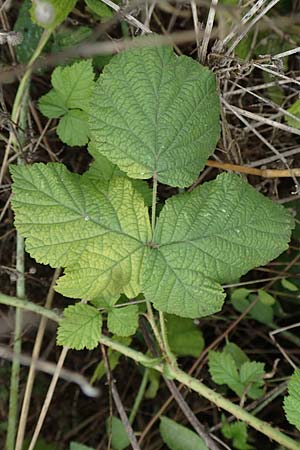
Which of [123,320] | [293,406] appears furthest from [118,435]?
[293,406]

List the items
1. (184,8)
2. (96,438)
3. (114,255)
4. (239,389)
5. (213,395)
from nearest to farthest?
(114,255) → (213,395) → (239,389) → (184,8) → (96,438)

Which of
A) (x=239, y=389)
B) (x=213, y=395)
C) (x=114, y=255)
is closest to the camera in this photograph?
(x=114, y=255)

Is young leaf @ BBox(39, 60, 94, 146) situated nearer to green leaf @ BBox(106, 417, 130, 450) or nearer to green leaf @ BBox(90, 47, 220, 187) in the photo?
green leaf @ BBox(90, 47, 220, 187)

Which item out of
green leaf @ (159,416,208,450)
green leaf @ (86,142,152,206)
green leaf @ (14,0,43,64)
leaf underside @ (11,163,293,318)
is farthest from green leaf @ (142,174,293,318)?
green leaf @ (14,0,43,64)

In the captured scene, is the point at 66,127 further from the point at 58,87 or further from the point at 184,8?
the point at 184,8

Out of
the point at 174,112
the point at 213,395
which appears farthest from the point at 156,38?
the point at 213,395

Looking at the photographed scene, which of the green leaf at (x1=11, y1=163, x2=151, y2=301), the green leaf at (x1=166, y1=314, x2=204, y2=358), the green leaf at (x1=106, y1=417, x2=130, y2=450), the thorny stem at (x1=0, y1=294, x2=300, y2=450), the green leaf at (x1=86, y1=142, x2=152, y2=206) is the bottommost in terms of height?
the green leaf at (x1=106, y1=417, x2=130, y2=450)
